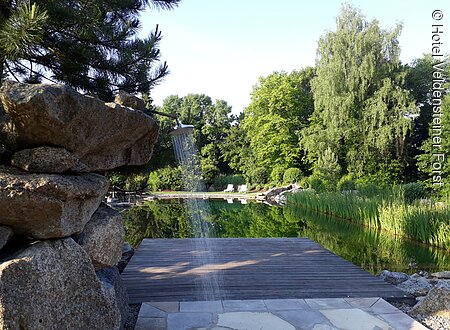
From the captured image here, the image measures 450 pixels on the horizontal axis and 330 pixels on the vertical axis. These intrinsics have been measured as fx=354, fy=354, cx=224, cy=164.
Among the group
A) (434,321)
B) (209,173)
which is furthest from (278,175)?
(434,321)

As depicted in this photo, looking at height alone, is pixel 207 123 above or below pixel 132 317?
above

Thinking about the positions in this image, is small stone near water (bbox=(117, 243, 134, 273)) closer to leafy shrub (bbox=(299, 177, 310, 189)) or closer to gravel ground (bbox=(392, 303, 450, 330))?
gravel ground (bbox=(392, 303, 450, 330))

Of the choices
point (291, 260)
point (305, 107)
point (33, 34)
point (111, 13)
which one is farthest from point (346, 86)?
point (33, 34)

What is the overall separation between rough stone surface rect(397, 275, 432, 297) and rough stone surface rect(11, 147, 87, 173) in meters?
3.26

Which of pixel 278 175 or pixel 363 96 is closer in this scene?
pixel 363 96

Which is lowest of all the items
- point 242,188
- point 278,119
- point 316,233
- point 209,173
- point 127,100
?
point 316,233

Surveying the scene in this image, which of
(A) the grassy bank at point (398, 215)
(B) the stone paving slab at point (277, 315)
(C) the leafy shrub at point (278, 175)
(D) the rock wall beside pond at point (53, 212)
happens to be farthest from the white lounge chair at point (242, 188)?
(D) the rock wall beside pond at point (53, 212)

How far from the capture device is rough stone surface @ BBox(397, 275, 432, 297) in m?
3.36

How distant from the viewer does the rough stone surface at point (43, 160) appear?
1791 millimetres

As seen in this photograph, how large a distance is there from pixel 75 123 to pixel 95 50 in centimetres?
170

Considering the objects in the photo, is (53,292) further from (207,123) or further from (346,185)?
(207,123)

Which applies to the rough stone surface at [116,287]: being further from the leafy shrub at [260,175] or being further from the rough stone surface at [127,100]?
the leafy shrub at [260,175]

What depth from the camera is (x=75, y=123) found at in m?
1.84

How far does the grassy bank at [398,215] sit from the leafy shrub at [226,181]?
1247cm
